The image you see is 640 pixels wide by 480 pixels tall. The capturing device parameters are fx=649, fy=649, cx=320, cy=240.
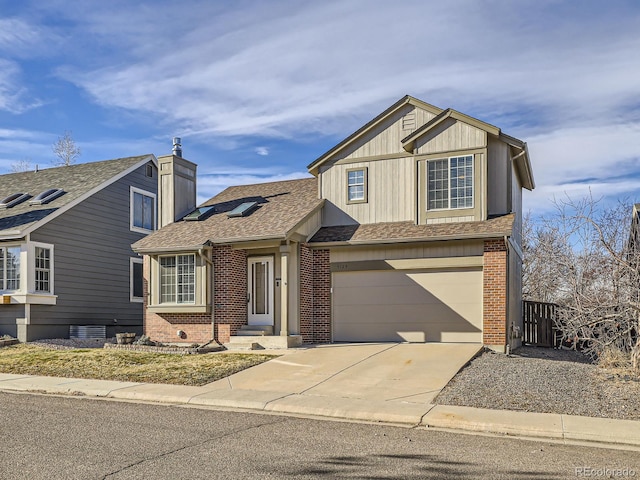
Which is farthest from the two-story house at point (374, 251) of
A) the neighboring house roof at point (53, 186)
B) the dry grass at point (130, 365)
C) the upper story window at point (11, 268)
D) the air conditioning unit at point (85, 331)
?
the upper story window at point (11, 268)

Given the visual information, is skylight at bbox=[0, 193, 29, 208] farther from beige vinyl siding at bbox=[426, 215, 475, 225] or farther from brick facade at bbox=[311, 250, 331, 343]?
beige vinyl siding at bbox=[426, 215, 475, 225]

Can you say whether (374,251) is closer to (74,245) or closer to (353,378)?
(353,378)

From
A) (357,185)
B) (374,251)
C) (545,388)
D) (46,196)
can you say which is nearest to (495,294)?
(374,251)

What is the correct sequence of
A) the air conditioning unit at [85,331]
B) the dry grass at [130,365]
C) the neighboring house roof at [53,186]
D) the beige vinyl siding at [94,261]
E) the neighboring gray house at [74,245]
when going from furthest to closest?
the air conditioning unit at [85,331], the beige vinyl siding at [94,261], the neighboring house roof at [53,186], the neighboring gray house at [74,245], the dry grass at [130,365]

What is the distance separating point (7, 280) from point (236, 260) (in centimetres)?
772

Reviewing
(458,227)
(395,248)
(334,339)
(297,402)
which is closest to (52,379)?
(297,402)

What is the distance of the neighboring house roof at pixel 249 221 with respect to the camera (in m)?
17.8

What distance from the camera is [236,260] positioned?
1858 centimetres

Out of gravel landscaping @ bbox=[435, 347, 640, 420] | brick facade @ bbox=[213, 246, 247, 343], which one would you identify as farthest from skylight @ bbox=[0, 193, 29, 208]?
gravel landscaping @ bbox=[435, 347, 640, 420]

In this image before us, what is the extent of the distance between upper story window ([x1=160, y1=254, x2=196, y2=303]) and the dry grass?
257cm

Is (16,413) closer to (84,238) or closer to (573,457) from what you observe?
(573,457)

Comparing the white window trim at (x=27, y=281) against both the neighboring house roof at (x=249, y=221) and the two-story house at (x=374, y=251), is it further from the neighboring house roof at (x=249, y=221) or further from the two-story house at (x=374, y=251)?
the two-story house at (x=374, y=251)

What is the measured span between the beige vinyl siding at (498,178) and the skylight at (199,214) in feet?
29.0

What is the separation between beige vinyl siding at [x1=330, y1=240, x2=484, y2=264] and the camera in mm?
16656
